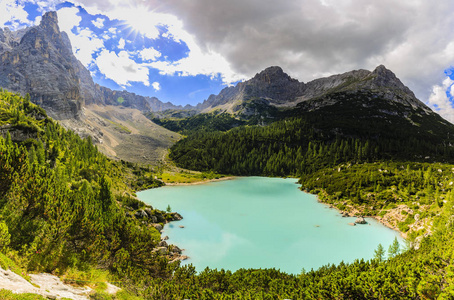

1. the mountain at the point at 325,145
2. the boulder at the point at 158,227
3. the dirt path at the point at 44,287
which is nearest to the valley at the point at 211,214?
the boulder at the point at 158,227

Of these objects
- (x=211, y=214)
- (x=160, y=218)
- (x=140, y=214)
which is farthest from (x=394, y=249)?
(x=140, y=214)

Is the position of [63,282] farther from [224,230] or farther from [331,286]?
[224,230]

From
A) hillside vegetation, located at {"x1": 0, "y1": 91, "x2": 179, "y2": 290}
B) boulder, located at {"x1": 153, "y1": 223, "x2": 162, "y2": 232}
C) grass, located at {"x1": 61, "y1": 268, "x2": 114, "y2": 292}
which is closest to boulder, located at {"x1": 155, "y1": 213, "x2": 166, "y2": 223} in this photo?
boulder, located at {"x1": 153, "y1": 223, "x2": 162, "y2": 232}

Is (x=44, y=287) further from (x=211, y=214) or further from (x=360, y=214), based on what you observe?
(x=360, y=214)

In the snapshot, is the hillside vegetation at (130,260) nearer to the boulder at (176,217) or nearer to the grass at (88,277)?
the grass at (88,277)

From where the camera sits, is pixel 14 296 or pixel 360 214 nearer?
pixel 14 296

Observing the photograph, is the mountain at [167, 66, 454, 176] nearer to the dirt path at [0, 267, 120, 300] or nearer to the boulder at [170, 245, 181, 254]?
the boulder at [170, 245, 181, 254]

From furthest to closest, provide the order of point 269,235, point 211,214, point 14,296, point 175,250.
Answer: point 211,214, point 269,235, point 175,250, point 14,296

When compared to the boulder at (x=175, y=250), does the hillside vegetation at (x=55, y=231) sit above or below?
above

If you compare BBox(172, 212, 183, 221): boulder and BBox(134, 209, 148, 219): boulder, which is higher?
BBox(172, 212, 183, 221): boulder
